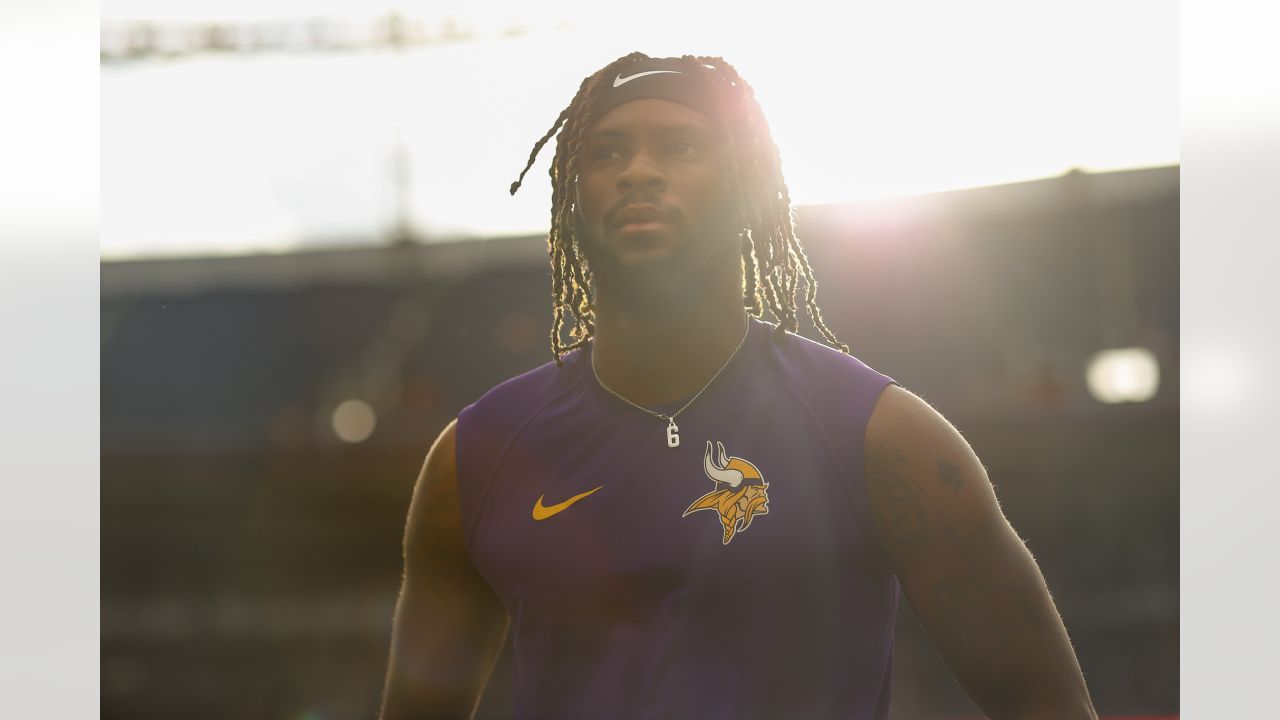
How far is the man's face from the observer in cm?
217

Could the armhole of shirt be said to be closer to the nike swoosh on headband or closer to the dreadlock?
the dreadlock

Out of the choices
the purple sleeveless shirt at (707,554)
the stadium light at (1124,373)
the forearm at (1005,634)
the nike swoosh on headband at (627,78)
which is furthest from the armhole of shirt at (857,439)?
the stadium light at (1124,373)

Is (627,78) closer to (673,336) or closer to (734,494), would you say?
(673,336)

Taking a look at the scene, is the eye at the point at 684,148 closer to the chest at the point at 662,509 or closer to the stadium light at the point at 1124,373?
the chest at the point at 662,509

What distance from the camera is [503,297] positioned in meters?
15.1

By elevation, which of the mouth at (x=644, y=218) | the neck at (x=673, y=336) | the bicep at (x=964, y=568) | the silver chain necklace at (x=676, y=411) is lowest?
the bicep at (x=964, y=568)

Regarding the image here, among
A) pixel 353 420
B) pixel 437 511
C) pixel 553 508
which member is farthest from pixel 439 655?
pixel 353 420

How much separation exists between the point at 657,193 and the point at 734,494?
2.03 ft

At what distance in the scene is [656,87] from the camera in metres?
2.24

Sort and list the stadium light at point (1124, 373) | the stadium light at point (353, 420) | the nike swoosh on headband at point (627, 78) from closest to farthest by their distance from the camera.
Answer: the nike swoosh on headband at point (627, 78), the stadium light at point (1124, 373), the stadium light at point (353, 420)

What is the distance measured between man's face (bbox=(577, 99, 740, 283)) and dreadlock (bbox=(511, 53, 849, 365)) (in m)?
0.07

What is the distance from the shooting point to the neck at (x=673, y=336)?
2.24 m

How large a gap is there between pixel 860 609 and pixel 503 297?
13.3 meters
